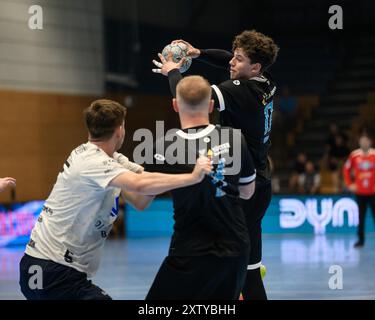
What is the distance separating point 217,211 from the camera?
4520 mm

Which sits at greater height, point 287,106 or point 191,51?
point 287,106

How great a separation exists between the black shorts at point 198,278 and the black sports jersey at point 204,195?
0.16 feet

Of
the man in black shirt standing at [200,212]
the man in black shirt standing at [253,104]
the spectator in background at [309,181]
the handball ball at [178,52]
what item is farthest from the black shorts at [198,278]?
the spectator in background at [309,181]

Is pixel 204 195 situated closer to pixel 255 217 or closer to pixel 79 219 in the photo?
pixel 79 219

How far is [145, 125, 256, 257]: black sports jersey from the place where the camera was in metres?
4.50

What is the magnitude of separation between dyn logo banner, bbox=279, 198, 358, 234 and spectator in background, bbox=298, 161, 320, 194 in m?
1.42

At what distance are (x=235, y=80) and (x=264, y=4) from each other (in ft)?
62.2

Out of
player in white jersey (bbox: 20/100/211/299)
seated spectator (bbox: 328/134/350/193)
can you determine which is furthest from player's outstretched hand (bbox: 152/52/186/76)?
seated spectator (bbox: 328/134/350/193)

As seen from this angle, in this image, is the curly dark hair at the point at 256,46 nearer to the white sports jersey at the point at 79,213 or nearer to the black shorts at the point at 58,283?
the white sports jersey at the point at 79,213

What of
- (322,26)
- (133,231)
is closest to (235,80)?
(133,231)

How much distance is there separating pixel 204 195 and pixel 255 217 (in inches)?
59.8

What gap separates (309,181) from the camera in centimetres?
1852

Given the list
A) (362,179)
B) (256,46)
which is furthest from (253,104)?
(362,179)
